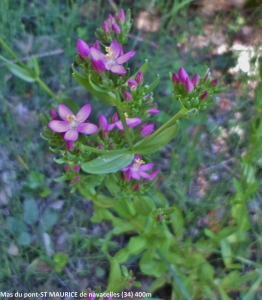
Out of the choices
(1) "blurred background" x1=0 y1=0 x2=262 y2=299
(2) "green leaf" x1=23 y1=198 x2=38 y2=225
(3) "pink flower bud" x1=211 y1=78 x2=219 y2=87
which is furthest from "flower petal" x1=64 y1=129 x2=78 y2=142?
(2) "green leaf" x1=23 y1=198 x2=38 y2=225

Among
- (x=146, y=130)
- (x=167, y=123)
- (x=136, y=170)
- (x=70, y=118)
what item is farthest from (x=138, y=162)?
(x=70, y=118)

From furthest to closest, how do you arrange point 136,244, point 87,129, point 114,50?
point 136,244 → point 87,129 → point 114,50

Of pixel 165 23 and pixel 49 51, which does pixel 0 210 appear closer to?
pixel 49 51

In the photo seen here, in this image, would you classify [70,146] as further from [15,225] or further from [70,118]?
[15,225]

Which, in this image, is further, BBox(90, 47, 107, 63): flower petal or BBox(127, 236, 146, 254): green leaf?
BBox(127, 236, 146, 254): green leaf

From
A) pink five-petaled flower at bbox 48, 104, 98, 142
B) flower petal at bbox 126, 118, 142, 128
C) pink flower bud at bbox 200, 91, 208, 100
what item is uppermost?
pink flower bud at bbox 200, 91, 208, 100

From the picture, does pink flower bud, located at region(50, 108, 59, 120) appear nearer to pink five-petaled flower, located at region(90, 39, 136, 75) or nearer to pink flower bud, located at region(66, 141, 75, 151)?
pink flower bud, located at region(66, 141, 75, 151)

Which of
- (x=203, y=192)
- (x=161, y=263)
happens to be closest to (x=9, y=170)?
(x=161, y=263)
